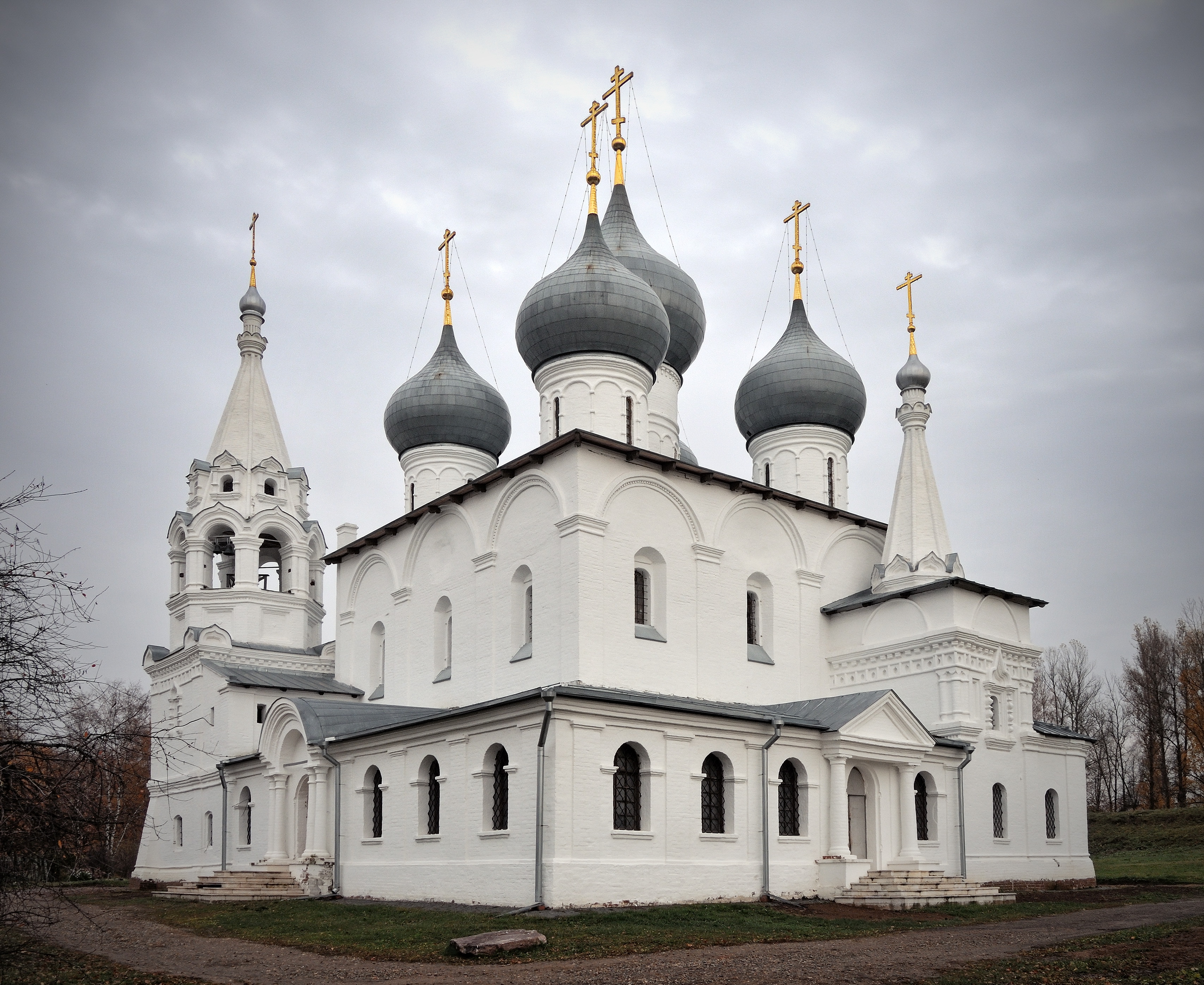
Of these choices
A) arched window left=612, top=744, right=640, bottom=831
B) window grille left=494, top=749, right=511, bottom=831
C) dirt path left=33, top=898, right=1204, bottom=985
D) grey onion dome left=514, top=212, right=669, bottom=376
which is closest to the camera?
dirt path left=33, top=898, right=1204, bottom=985

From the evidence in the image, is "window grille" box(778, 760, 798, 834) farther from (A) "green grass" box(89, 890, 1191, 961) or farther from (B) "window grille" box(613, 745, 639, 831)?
(B) "window grille" box(613, 745, 639, 831)

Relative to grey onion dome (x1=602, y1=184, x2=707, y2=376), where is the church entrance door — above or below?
below

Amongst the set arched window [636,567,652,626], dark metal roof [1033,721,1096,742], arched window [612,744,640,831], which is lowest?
arched window [612,744,640,831]

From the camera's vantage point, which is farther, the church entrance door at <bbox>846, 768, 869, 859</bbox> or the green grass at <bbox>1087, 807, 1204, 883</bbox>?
the green grass at <bbox>1087, 807, 1204, 883</bbox>

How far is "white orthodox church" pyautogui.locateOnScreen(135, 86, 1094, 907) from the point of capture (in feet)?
53.9

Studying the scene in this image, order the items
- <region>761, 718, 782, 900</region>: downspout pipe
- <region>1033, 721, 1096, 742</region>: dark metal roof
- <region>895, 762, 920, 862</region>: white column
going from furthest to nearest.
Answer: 1. <region>1033, 721, 1096, 742</region>: dark metal roof
2. <region>895, 762, 920, 862</region>: white column
3. <region>761, 718, 782, 900</region>: downspout pipe

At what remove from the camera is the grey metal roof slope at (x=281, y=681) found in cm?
2391

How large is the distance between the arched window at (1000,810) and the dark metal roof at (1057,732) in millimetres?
1744

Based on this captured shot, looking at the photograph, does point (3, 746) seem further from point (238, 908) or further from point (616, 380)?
point (616, 380)

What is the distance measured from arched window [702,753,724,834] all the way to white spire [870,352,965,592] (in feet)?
20.8

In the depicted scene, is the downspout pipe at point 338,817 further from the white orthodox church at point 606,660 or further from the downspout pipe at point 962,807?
the downspout pipe at point 962,807

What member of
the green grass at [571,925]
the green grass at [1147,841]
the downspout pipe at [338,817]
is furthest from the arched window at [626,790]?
the green grass at [1147,841]

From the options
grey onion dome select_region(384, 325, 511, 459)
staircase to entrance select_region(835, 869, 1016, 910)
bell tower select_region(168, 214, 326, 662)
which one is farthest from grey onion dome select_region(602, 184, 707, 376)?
staircase to entrance select_region(835, 869, 1016, 910)

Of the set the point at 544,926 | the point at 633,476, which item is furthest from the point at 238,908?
the point at 633,476
